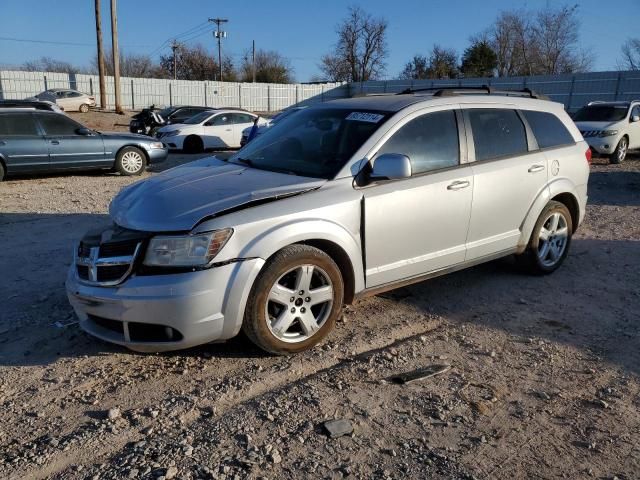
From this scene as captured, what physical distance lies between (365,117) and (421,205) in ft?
2.74

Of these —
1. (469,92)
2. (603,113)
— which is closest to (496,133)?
(469,92)

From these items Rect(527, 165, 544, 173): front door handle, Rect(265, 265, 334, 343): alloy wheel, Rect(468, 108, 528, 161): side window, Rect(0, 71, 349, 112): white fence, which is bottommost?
Rect(265, 265, 334, 343): alloy wheel

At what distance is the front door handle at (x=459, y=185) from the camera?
456cm

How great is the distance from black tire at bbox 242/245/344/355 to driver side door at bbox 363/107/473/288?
0.38 m

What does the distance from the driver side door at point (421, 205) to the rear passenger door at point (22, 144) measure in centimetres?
938

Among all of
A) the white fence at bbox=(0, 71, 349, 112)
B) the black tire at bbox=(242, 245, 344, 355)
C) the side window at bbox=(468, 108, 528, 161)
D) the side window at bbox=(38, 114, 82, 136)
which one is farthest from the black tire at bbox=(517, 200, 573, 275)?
the white fence at bbox=(0, 71, 349, 112)

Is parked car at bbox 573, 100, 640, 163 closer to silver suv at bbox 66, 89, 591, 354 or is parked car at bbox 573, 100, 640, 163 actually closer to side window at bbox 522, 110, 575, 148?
side window at bbox 522, 110, 575, 148

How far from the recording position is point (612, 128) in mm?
14875

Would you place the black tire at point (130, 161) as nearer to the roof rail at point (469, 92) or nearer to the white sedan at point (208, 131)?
the white sedan at point (208, 131)

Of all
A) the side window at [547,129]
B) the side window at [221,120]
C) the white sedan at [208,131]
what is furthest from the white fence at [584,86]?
the side window at [547,129]

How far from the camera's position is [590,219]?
8.50 m

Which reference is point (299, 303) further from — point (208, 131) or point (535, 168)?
point (208, 131)

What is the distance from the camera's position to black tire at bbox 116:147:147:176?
12368 mm

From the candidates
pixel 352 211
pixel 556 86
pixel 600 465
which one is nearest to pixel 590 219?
pixel 352 211
